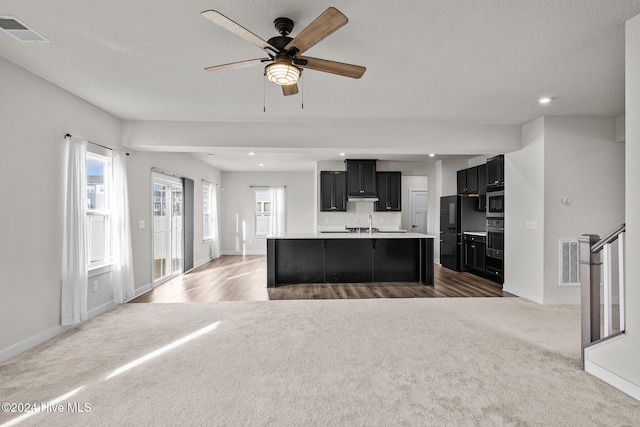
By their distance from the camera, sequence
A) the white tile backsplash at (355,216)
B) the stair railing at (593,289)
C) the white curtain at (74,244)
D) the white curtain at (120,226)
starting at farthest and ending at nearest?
the white tile backsplash at (355,216)
the white curtain at (120,226)
the white curtain at (74,244)
the stair railing at (593,289)

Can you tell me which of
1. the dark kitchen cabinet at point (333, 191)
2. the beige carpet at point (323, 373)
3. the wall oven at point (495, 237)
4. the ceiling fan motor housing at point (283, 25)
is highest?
the ceiling fan motor housing at point (283, 25)

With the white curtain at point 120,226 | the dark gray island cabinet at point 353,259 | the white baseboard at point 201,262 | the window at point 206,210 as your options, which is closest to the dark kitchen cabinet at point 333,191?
the dark gray island cabinet at point 353,259

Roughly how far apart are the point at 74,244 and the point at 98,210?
0.78 m

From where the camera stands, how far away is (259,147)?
482 centimetres

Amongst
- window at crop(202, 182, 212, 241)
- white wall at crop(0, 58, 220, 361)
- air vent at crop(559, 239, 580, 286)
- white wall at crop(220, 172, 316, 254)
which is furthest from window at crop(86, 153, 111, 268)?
air vent at crop(559, 239, 580, 286)

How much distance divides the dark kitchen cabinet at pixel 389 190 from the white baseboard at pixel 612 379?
545 cm

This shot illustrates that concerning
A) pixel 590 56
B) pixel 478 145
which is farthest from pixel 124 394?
pixel 478 145

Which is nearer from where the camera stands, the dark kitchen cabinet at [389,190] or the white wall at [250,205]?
the dark kitchen cabinet at [389,190]

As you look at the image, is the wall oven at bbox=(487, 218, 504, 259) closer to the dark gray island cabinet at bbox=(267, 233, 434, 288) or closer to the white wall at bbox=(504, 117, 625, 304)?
the white wall at bbox=(504, 117, 625, 304)

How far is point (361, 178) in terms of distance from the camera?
770cm

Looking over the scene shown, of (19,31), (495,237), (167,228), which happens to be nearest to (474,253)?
(495,237)

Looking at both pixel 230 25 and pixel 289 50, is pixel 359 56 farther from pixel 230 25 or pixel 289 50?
pixel 230 25

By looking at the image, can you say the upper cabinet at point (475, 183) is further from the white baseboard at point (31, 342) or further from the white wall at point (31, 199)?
the white baseboard at point (31, 342)

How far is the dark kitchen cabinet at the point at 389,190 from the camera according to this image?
7883 millimetres
